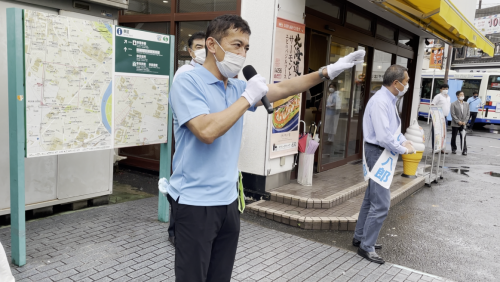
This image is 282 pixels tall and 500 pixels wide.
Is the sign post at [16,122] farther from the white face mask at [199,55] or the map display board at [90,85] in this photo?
the white face mask at [199,55]

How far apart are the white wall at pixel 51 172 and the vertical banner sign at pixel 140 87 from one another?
1.00 meters

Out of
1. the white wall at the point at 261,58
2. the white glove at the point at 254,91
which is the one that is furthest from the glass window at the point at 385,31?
the white glove at the point at 254,91

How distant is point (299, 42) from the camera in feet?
20.1

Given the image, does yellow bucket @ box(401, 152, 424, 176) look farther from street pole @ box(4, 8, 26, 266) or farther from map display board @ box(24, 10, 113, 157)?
street pole @ box(4, 8, 26, 266)

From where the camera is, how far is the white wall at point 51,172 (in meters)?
4.13

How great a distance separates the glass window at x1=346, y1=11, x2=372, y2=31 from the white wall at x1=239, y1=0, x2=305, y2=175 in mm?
2190

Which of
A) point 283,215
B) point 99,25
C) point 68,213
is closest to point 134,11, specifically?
point 99,25

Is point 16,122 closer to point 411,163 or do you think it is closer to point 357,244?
point 357,244

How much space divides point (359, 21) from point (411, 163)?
10.5ft

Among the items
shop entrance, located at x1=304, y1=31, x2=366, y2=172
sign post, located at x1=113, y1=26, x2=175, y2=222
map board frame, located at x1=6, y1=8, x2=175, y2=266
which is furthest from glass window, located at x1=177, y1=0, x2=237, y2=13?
map board frame, located at x1=6, y1=8, x2=175, y2=266

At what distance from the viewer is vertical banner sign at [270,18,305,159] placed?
5746 mm

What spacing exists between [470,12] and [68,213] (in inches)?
449

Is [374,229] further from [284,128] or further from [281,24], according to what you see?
[281,24]

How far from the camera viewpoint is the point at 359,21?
834cm
